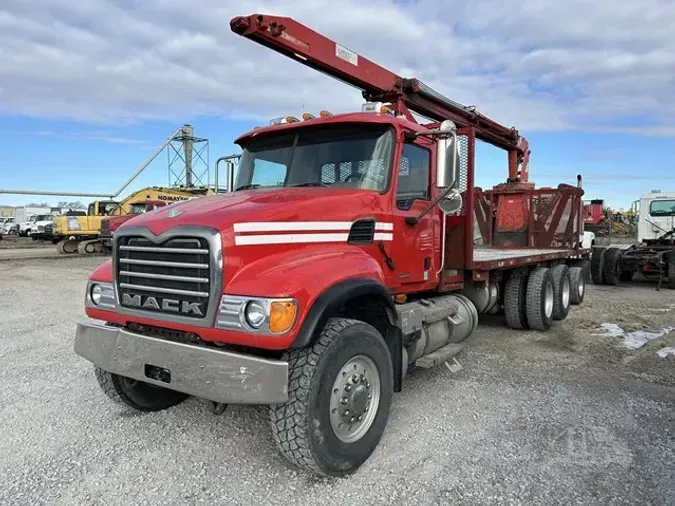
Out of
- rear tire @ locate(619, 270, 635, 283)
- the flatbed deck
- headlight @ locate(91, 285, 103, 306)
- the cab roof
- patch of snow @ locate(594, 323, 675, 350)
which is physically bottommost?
patch of snow @ locate(594, 323, 675, 350)

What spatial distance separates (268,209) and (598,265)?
12660 millimetres

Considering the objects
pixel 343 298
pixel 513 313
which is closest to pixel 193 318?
pixel 343 298

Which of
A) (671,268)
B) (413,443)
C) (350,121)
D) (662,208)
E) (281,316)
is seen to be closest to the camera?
(281,316)

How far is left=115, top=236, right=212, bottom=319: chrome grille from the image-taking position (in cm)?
323

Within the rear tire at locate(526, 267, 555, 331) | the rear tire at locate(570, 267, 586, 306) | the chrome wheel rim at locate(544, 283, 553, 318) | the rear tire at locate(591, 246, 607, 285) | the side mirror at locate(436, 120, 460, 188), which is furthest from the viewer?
the rear tire at locate(591, 246, 607, 285)

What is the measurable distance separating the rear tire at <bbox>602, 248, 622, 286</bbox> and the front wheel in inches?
473

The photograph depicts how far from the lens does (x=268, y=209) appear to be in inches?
138

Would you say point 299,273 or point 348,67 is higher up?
point 348,67

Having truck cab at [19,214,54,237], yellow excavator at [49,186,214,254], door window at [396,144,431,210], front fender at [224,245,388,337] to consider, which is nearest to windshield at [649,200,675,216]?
door window at [396,144,431,210]

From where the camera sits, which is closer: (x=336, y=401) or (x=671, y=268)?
(x=336, y=401)

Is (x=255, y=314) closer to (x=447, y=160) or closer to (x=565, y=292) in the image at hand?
(x=447, y=160)

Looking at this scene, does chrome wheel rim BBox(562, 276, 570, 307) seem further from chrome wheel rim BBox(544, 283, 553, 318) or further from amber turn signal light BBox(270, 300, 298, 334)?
amber turn signal light BBox(270, 300, 298, 334)

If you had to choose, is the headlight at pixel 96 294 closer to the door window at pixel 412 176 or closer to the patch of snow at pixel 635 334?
the door window at pixel 412 176

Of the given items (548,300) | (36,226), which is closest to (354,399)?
(548,300)
